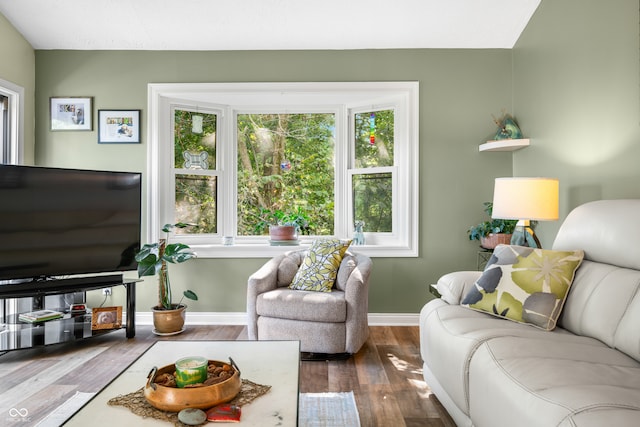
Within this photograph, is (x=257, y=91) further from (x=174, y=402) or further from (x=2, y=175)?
(x=174, y=402)

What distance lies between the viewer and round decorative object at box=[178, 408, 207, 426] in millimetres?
1165

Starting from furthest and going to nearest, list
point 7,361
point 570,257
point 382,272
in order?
point 382,272 → point 7,361 → point 570,257

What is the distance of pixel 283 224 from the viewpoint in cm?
393

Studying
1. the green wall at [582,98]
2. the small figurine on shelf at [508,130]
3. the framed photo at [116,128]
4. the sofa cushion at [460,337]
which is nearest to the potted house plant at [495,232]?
the green wall at [582,98]

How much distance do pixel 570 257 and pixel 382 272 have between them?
1886mm

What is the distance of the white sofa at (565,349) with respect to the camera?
116 cm

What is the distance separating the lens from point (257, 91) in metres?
3.78

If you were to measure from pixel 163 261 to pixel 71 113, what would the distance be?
5.43 ft

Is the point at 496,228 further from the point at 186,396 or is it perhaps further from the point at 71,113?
the point at 71,113

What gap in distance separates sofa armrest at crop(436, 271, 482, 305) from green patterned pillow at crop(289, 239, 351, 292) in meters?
0.97

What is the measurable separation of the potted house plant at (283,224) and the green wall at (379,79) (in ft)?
0.95

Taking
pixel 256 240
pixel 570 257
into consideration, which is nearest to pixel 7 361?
pixel 256 240

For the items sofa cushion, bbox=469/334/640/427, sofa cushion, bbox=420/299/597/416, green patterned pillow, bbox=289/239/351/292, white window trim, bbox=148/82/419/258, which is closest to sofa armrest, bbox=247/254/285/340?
green patterned pillow, bbox=289/239/351/292

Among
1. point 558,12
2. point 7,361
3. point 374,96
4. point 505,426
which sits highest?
point 558,12
